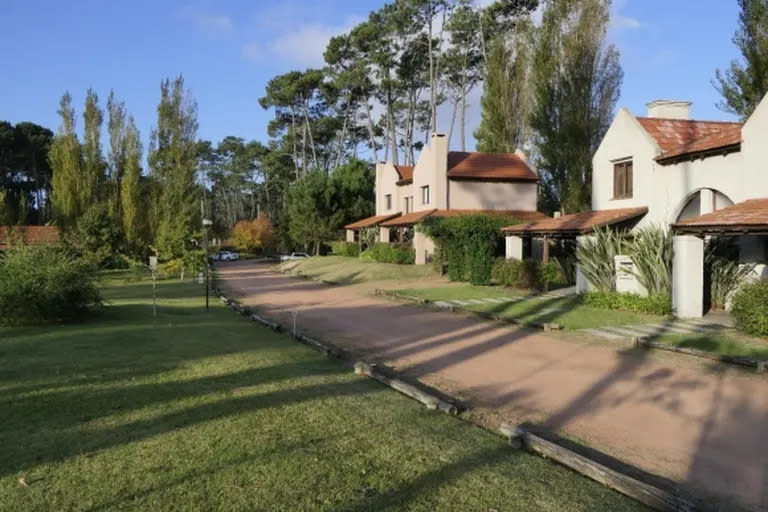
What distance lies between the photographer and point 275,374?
8.10 meters

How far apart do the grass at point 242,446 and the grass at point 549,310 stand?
7.41 metres

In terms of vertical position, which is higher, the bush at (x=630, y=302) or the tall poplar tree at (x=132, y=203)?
the tall poplar tree at (x=132, y=203)

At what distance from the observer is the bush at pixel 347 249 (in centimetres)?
4744

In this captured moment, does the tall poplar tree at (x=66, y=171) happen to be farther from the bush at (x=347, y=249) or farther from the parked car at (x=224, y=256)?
the parked car at (x=224, y=256)

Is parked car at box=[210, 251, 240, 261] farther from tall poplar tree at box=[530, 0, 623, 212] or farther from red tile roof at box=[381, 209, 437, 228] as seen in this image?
tall poplar tree at box=[530, 0, 623, 212]

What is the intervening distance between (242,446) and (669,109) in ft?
72.3

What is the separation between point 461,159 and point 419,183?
123 inches

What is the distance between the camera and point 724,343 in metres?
10.8

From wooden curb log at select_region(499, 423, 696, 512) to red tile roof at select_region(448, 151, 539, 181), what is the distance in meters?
30.5

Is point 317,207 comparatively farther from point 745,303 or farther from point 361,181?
point 745,303

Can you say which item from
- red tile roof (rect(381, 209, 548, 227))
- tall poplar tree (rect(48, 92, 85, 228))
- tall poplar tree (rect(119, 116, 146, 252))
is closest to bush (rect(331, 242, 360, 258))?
red tile roof (rect(381, 209, 548, 227))

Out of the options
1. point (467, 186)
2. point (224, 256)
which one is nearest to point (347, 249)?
point (467, 186)

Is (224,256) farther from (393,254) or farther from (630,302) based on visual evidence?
(630,302)

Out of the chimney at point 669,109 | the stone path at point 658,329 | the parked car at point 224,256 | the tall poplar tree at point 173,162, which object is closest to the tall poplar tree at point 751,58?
the chimney at point 669,109
